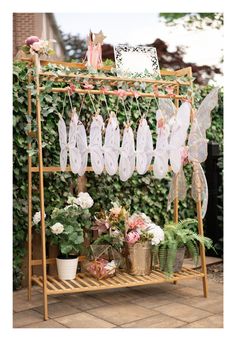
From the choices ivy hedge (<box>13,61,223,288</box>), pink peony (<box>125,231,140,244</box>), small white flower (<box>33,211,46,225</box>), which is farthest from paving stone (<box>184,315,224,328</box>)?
ivy hedge (<box>13,61,223,288</box>)

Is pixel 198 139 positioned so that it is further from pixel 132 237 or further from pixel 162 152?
pixel 132 237

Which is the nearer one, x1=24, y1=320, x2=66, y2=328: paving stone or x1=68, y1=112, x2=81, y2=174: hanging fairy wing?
x1=24, y1=320, x2=66, y2=328: paving stone

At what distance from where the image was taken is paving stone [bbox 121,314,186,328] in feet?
8.55

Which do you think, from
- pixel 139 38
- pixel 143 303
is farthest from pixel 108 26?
pixel 143 303

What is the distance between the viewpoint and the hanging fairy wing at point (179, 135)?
2709 millimetres

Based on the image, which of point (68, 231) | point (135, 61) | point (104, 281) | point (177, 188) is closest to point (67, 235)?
point (68, 231)

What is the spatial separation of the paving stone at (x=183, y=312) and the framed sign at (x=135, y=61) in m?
1.55

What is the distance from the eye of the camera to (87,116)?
3.54 metres

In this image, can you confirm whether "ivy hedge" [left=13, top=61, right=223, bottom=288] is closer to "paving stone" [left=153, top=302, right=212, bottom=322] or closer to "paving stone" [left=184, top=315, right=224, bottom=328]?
"paving stone" [left=153, top=302, right=212, bottom=322]

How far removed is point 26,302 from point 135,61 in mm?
1816

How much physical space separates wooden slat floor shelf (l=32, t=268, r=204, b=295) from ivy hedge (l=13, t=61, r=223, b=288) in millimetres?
447

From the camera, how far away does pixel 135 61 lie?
3232mm

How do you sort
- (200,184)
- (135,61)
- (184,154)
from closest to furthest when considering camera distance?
(184,154), (200,184), (135,61)

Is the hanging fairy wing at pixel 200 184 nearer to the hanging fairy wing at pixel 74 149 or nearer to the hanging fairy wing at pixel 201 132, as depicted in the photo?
the hanging fairy wing at pixel 201 132
